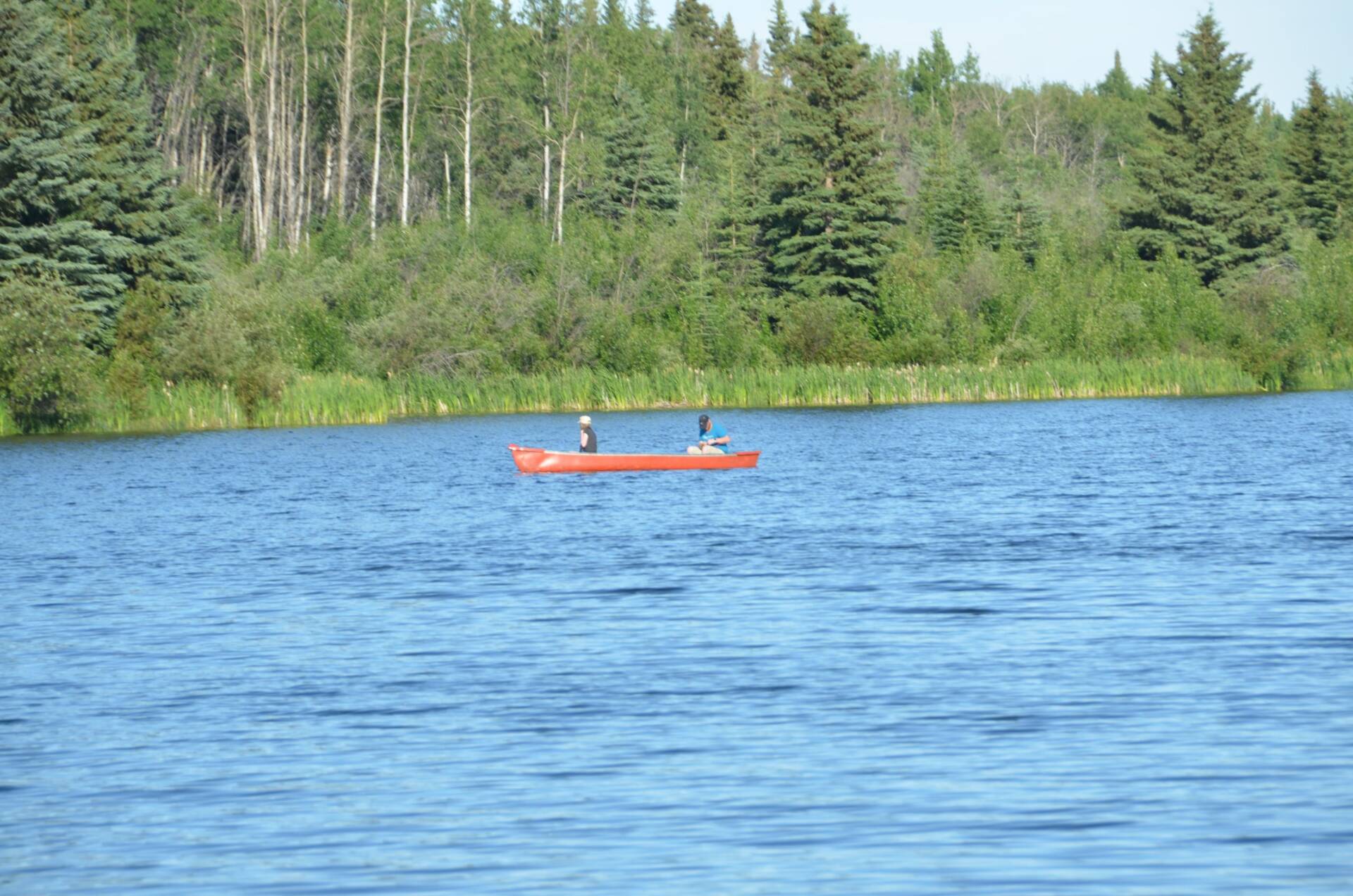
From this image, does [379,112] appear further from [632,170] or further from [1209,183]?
[1209,183]

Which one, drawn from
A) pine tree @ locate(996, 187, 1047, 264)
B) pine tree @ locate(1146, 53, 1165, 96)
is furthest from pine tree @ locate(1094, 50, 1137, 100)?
pine tree @ locate(996, 187, 1047, 264)

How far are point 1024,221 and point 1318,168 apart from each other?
1899cm

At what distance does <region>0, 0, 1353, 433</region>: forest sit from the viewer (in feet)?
182

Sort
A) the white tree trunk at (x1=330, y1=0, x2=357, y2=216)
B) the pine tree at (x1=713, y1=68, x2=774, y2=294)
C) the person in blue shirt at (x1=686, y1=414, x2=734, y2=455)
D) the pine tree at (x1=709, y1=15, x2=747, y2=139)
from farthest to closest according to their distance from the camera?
the pine tree at (x1=709, y1=15, x2=747, y2=139)
the pine tree at (x1=713, y1=68, x2=774, y2=294)
the white tree trunk at (x1=330, y1=0, x2=357, y2=216)
the person in blue shirt at (x1=686, y1=414, x2=734, y2=455)

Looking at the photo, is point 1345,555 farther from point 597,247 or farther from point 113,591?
point 597,247

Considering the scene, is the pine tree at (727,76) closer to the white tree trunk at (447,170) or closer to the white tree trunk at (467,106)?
the white tree trunk at (447,170)

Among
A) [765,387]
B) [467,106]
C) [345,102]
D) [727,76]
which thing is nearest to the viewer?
[765,387]

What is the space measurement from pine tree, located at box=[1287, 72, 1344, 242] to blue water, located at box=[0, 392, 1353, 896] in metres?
71.3

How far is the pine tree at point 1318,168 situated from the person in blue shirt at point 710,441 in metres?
67.9

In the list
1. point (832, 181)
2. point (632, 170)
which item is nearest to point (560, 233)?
point (632, 170)

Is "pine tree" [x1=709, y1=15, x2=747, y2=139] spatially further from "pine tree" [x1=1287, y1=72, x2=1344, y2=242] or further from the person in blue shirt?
the person in blue shirt

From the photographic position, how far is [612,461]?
36.6 metres

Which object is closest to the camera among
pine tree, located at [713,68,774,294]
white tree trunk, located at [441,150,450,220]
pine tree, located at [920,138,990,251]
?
white tree trunk, located at [441,150,450,220]

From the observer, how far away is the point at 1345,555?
21.8 metres
